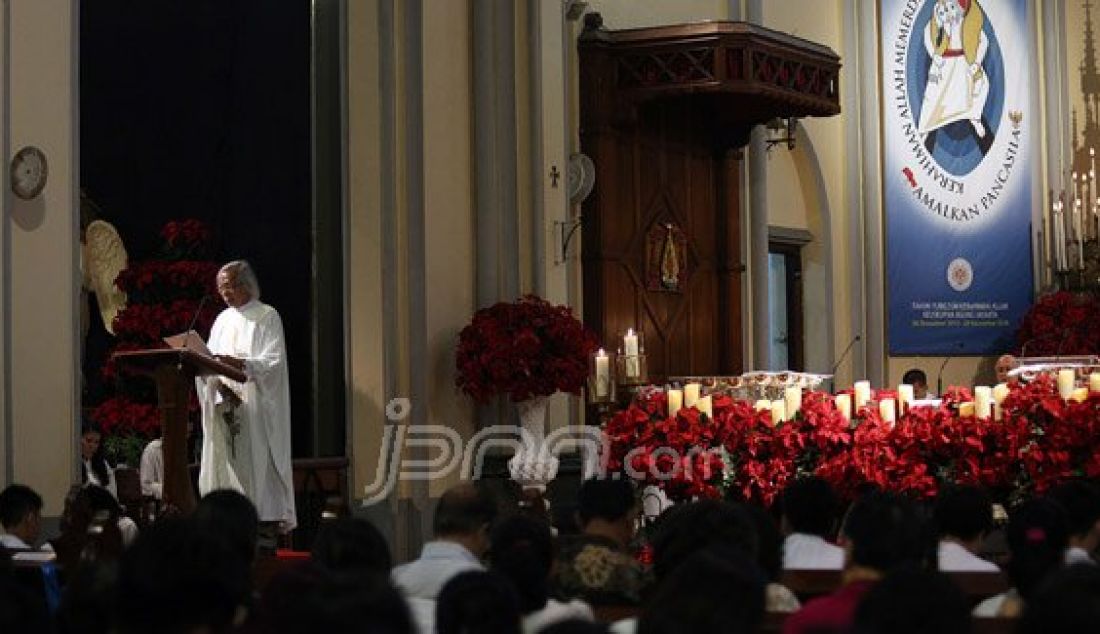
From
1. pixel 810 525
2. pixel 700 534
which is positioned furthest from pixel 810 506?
pixel 700 534

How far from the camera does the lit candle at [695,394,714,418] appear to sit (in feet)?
29.7

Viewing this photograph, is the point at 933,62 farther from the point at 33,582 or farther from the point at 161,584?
the point at 161,584

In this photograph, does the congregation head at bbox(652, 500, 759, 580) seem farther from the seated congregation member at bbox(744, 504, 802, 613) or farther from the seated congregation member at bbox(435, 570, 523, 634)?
the seated congregation member at bbox(435, 570, 523, 634)

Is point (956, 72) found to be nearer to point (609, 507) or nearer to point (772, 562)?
point (609, 507)

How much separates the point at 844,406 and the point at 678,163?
19.8 ft

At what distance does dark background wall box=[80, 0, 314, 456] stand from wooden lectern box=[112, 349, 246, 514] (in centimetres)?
334

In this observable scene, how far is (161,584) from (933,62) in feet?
50.0

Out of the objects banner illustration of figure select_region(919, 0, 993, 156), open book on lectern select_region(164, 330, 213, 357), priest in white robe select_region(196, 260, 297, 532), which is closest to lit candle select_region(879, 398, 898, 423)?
priest in white robe select_region(196, 260, 297, 532)

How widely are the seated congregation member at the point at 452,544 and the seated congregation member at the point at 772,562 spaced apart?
29.2 inches

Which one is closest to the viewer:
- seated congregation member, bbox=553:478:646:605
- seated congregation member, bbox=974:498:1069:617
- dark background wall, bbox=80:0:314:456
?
seated congregation member, bbox=974:498:1069:617

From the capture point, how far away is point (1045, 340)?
17672mm

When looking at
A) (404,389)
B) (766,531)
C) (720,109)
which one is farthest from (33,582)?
(720,109)

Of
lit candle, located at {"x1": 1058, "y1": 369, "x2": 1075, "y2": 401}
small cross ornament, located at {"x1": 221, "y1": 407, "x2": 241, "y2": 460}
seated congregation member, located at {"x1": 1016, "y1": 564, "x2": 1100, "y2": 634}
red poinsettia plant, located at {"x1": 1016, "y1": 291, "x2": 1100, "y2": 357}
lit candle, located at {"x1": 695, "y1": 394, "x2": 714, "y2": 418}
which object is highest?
red poinsettia plant, located at {"x1": 1016, "y1": 291, "x2": 1100, "y2": 357}

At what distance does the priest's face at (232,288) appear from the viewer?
32.0 feet
